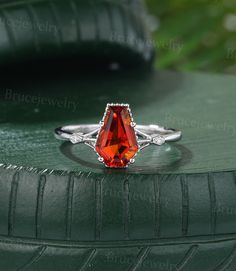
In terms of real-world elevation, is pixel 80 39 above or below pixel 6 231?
above

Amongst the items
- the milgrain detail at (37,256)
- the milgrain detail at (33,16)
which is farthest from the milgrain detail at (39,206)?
the milgrain detail at (33,16)

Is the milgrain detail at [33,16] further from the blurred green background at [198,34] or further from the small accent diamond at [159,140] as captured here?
the blurred green background at [198,34]

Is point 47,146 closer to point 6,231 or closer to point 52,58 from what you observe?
point 6,231

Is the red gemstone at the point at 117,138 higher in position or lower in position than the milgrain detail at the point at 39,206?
higher

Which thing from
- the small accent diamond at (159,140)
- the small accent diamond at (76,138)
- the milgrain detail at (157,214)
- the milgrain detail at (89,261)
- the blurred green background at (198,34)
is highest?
the blurred green background at (198,34)

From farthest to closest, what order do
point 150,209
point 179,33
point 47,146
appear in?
point 179,33, point 47,146, point 150,209

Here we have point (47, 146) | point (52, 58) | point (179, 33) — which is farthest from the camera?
point (179, 33)

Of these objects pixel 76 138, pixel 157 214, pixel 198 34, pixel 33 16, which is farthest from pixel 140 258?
pixel 198 34

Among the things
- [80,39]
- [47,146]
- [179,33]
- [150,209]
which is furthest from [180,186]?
[179,33]
